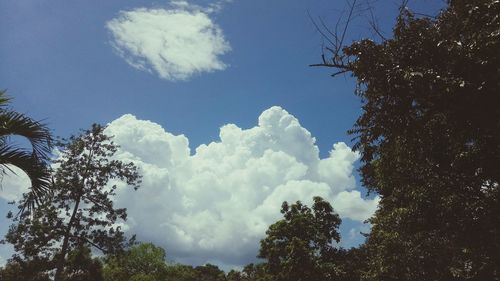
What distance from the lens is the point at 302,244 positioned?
33.5 m

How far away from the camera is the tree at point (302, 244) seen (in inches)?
1293

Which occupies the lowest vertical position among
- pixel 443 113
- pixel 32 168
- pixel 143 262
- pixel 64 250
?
pixel 32 168

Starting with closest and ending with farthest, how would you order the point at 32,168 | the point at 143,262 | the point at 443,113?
the point at 32,168
the point at 443,113
the point at 143,262

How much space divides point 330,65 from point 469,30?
2865 millimetres

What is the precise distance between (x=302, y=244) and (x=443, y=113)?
25924mm

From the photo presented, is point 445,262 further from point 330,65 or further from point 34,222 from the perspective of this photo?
point 34,222

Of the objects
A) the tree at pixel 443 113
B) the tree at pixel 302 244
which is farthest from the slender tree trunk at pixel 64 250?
the tree at pixel 443 113

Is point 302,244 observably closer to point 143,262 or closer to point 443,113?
point 443,113

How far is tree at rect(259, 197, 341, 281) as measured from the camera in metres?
32.8

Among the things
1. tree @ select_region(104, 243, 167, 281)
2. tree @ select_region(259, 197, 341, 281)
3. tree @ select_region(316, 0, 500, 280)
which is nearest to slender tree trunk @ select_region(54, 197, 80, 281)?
tree @ select_region(259, 197, 341, 281)

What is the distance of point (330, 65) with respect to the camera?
8.79 metres

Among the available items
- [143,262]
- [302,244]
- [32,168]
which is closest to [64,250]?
[302,244]

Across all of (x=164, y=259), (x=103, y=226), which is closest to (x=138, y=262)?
(x=164, y=259)

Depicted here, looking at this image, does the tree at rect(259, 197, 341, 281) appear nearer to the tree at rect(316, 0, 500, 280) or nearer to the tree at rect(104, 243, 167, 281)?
the tree at rect(316, 0, 500, 280)
